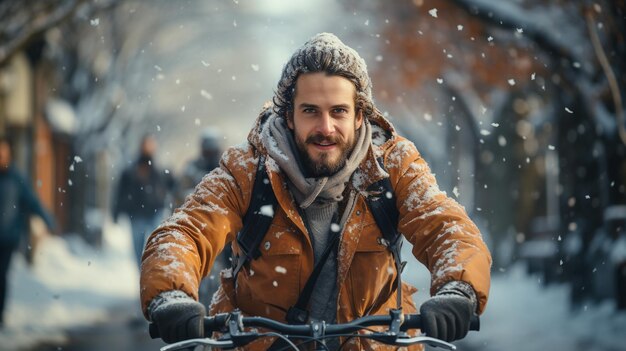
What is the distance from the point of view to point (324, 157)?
13.0ft

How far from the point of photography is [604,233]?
1517 centimetres

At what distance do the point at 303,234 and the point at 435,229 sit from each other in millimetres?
461

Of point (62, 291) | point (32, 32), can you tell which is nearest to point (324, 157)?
point (32, 32)

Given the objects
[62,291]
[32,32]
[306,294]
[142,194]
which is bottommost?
[306,294]

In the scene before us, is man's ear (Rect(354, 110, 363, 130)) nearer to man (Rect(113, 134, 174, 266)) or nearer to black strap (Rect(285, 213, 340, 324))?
black strap (Rect(285, 213, 340, 324))

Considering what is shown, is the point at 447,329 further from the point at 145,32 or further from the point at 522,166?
the point at 145,32

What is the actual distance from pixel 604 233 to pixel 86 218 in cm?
2306

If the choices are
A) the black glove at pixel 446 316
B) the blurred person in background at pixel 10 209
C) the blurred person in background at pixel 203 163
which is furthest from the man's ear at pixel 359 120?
the blurred person in background at pixel 10 209

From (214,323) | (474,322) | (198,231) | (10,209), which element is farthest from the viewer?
(10,209)

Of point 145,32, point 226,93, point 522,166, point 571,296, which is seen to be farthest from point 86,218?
point 226,93

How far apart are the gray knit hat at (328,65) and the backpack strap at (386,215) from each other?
10.3 inches

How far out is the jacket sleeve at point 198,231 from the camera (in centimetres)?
357

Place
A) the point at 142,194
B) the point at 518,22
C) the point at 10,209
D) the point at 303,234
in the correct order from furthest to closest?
the point at 142,194 → the point at 518,22 → the point at 10,209 → the point at 303,234

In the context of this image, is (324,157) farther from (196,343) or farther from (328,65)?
(196,343)
